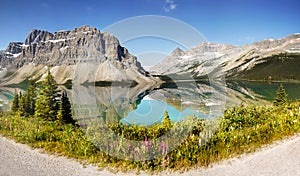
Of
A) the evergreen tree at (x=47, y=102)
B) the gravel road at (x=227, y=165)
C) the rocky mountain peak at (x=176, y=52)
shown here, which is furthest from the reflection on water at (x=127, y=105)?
the evergreen tree at (x=47, y=102)

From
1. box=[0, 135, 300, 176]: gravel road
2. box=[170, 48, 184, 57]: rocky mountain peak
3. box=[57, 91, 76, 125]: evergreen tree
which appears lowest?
box=[0, 135, 300, 176]: gravel road

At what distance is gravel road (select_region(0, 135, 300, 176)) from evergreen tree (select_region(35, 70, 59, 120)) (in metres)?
11.2

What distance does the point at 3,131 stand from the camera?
11.5 meters

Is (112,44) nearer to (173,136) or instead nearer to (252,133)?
(173,136)

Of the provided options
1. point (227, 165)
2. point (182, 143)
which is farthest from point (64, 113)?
point (227, 165)

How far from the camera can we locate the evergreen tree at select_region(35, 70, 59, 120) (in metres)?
18.9

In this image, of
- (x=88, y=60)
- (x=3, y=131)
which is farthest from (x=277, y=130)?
(x=3, y=131)

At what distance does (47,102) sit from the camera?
19.1 metres

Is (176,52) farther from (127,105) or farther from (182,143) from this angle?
(182,143)

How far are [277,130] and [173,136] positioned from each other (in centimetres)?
390

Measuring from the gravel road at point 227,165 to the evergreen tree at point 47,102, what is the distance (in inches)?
440

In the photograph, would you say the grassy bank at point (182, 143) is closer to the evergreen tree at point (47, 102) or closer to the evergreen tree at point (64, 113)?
the evergreen tree at point (64, 113)

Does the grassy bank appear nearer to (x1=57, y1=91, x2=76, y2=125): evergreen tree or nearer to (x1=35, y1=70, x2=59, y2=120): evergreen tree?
(x1=57, y1=91, x2=76, y2=125): evergreen tree

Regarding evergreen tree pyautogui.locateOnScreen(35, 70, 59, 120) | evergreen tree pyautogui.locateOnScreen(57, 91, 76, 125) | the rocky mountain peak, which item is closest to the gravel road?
the rocky mountain peak
